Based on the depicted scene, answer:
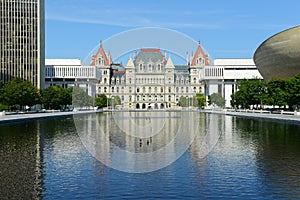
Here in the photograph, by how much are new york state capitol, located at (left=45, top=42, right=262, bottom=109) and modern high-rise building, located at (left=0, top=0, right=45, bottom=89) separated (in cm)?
3624

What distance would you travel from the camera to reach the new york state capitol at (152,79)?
14312cm

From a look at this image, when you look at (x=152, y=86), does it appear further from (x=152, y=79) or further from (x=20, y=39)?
(x=20, y=39)

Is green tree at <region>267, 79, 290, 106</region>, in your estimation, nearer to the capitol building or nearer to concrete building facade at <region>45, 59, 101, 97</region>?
the capitol building

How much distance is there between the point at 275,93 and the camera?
64375 mm

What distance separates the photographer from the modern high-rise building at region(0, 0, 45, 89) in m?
103

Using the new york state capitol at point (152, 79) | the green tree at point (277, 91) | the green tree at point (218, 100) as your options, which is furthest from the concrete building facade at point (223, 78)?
the green tree at point (277, 91)

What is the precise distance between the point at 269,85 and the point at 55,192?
59374 millimetres

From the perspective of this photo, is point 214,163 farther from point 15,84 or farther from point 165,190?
point 15,84

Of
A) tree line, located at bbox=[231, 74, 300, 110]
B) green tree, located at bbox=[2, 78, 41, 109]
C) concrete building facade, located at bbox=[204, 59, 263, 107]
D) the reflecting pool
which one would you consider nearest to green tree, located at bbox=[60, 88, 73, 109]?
green tree, located at bbox=[2, 78, 41, 109]

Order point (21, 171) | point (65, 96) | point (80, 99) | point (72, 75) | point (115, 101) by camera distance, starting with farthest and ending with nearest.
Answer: point (72, 75), point (115, 101), point (80, 99), point (65, 96), point (21, 171)

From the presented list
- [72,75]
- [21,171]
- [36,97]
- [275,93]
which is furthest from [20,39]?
[21,171]

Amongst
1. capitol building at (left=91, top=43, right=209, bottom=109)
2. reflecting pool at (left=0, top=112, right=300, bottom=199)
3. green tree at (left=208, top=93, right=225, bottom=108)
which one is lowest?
reflecting pool at (left=0, top=112, right=300, bottom=199)

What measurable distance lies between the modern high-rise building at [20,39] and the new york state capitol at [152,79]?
3624 centimetres

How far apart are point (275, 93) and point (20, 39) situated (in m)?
64.3
